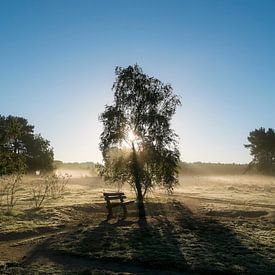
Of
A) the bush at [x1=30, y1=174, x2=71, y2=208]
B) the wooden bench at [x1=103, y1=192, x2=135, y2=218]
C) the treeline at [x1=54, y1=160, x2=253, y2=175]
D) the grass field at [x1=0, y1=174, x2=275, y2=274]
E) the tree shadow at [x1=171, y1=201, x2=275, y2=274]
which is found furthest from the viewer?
the treeline at [x1=54, y1=160, x2=253, y2=175]

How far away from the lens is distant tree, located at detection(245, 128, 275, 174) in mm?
99875

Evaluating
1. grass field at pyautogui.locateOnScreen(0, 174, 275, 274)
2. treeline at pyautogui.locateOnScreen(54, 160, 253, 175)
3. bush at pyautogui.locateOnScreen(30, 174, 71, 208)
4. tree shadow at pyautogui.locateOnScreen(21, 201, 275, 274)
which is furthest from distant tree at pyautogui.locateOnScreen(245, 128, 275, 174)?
tree shadow at pyautogui.locateOnScreen(21, 201, 275, 274)

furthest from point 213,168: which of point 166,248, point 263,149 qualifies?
point 166,248

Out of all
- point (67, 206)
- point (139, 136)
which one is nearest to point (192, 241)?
point (139, 136)

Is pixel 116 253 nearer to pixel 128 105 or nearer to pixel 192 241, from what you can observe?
pixel 192 241

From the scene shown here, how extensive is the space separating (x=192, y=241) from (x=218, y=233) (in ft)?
9.65

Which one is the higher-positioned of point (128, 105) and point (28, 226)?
point (128, 105)

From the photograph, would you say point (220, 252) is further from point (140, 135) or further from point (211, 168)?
point (211, 168)

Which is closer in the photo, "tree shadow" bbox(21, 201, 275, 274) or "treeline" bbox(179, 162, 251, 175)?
"tree shadow" bbox(21, 201, 275, 274)

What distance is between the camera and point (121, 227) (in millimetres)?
25844

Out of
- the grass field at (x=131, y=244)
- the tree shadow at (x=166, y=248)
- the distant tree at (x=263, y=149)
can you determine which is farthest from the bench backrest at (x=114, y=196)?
the distant tree at (x=263, y=149)

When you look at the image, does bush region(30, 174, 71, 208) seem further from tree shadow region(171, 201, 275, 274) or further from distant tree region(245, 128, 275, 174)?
distant tree region(245, 128, 275, 174)

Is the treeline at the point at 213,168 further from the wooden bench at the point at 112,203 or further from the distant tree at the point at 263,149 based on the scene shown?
the wooden bench at the point at 112,203

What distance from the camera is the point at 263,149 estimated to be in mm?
101125
